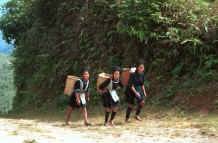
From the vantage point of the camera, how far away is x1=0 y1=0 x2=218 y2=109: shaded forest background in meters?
9.91

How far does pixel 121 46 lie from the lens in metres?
13.1

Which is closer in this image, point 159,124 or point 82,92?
point 159,124

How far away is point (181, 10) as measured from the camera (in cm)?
1073

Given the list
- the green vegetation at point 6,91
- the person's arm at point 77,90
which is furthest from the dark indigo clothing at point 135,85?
the green vegetation at point 6,91

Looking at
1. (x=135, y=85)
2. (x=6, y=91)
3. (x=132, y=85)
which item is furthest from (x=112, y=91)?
(x=6, y=91)

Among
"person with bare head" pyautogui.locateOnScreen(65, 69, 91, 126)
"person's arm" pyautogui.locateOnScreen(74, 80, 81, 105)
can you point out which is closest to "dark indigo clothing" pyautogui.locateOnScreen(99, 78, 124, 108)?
"person with bare head" pyautogui.locateOnScreen(65, 69, 91, 126)

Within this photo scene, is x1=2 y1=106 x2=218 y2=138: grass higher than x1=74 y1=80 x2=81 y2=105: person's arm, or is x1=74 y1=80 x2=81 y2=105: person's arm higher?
x1=74 y1=80 x2=81 y2=105: person's arm

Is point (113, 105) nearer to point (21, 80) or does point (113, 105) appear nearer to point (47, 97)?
point (47, 97)

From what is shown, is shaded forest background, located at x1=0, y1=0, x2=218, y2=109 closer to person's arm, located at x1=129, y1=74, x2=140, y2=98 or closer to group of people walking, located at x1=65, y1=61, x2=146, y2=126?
group of people walking, located at x1=65, y1=61, x2=146, y2=126

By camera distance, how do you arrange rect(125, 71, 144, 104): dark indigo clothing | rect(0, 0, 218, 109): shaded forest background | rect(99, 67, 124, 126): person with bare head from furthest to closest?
rect(0, 0, 218, 109): shaded forest background, rect(125, 71, 144, 104): dark indigo clothing, rect(99, 67, 124, 126): person with bare head

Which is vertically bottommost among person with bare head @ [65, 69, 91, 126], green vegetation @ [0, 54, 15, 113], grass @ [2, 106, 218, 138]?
green vegetation @ [0, 54, 15, 113]

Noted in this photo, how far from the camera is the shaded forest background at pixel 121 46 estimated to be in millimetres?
9914

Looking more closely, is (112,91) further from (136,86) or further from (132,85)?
(136,86)

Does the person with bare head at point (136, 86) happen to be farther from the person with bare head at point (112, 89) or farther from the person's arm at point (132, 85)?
the person with bare head at point (112, 89)
